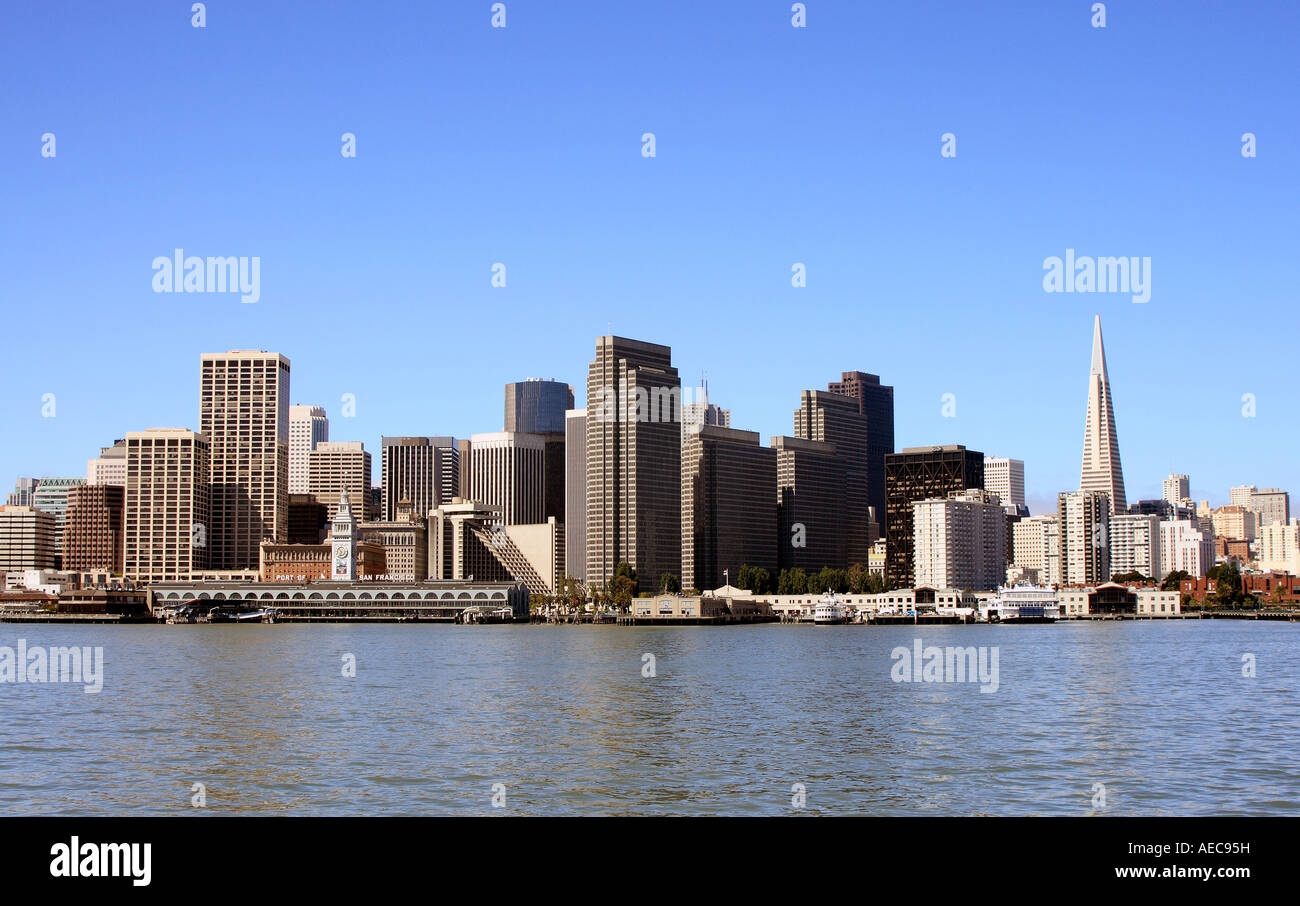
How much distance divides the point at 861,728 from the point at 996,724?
4.60m

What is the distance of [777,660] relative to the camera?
3346 inches

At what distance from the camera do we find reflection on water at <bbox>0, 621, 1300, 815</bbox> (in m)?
25.9

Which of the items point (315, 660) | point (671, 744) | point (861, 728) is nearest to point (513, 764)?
point (671, 744)

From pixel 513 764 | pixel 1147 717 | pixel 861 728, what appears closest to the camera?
pixel 513 764

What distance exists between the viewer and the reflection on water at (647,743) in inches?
1020

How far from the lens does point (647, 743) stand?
35.2 metres
